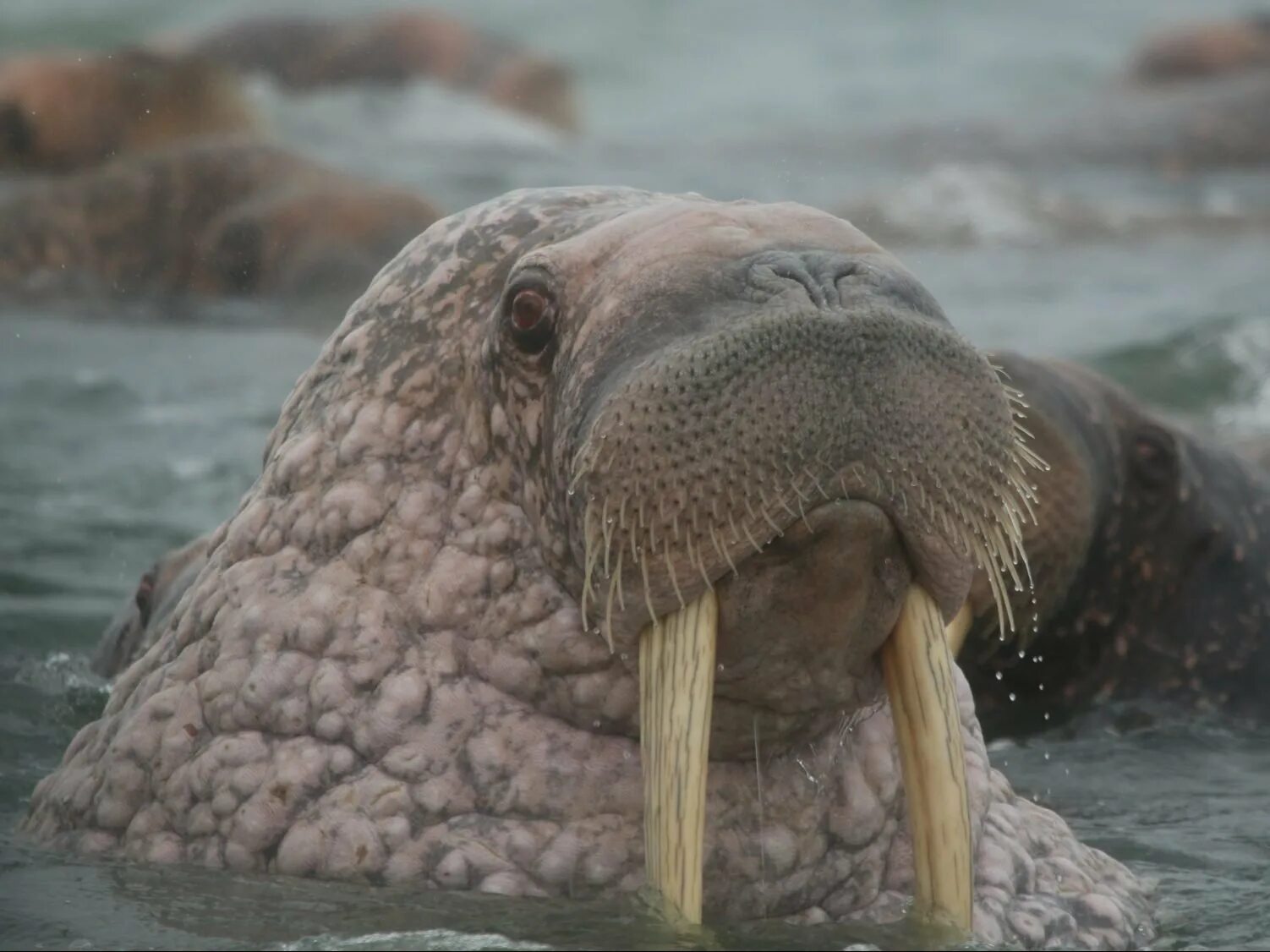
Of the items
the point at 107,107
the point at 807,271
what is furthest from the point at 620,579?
the point at 107,107

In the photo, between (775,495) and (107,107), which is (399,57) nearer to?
(107,107)

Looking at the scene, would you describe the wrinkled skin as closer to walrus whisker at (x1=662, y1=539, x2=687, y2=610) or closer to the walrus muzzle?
the walrus muzzle

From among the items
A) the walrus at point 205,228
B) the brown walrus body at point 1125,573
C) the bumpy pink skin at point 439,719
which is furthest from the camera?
the walrus at point 205,228

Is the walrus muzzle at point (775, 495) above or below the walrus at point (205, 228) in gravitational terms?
below

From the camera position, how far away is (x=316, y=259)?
599 inches

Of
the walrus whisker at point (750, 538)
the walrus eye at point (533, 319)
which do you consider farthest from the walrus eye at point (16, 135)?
the walrus whisker at point (750, 538)

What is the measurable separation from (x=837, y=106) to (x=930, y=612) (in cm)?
3108

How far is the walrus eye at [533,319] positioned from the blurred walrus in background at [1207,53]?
23.4m

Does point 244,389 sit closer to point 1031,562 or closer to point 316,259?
point 316,259

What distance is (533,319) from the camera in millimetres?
4188

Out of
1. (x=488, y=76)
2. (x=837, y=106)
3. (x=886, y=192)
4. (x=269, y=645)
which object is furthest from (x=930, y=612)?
(x=837, y=106)

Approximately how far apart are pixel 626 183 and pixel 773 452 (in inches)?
643

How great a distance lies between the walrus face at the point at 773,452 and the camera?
3746mm

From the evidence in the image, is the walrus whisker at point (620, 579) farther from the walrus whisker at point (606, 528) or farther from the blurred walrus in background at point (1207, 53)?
the blurred walrus in background at point (1207, 53)
